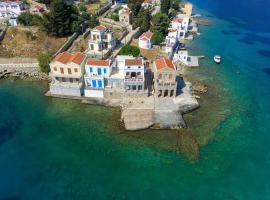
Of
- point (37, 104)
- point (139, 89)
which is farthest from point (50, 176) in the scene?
point (139, 89)

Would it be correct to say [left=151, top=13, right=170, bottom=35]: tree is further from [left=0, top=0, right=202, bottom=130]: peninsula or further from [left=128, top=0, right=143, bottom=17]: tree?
[left=128, top=0, right=143, bottom=17]: tree

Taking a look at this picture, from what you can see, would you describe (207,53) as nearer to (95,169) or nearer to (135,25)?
(135,25)

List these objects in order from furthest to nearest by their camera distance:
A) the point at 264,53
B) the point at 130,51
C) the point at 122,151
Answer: the point at 264,53 → the point at 130,51 → the point at 122,151

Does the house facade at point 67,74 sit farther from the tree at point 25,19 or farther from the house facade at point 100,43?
the tree at point 25,19

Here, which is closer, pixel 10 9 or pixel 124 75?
pixel 124 75

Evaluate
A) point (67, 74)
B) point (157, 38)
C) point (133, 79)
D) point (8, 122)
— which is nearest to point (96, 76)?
point (67, 74)

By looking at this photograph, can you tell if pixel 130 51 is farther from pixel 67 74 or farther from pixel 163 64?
pixel 67 74
